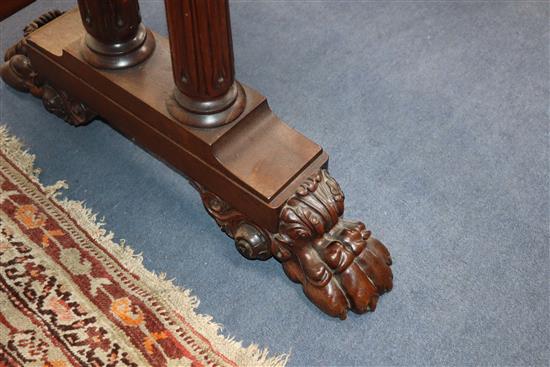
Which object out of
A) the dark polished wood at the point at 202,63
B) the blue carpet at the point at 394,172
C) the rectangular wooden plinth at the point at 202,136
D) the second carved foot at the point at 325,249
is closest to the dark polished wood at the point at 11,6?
the blue carpet at the point at 394,172

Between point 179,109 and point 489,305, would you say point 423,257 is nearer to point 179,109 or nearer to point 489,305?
point 489,305

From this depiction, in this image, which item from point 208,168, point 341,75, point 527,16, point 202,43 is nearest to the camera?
point 202,43

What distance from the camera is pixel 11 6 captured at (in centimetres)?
175

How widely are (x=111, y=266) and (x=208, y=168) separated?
0.81ft

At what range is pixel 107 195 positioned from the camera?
142 centimetres

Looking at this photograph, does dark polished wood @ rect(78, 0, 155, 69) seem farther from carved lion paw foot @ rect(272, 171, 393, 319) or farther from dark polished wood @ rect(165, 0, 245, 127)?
carved lion paw foot @ rect(272, 171, 393, 319)

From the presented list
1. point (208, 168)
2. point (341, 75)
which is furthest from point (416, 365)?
point (341, 75)

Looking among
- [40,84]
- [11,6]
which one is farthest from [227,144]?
[11,6]

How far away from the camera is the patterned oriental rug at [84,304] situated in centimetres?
117

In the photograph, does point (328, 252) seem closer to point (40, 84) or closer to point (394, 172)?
point (394, 172)

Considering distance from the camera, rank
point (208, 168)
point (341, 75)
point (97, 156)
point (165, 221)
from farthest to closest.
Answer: point (341, 75), point (97, 156), point (165, 221), point (208, 168)

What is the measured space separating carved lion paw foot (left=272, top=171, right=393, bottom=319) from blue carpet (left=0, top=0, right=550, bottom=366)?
0.15 feet

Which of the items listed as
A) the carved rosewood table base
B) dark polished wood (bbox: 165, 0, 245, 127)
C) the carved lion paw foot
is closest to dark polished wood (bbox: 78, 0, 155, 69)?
the carved rosewood table base

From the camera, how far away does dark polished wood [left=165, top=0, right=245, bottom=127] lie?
3.58ft
